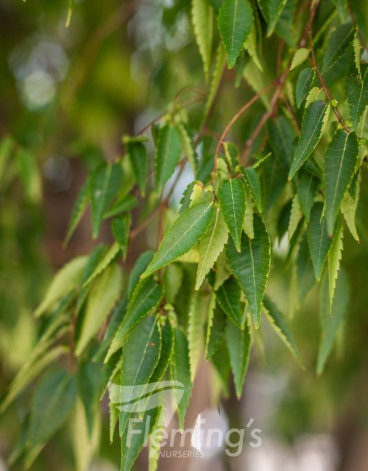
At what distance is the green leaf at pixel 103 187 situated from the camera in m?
0.92

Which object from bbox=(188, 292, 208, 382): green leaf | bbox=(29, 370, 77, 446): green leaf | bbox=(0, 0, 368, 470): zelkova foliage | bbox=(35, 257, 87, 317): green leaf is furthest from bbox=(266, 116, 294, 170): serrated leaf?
bbox=(29, 370, 77, 446): green leaf

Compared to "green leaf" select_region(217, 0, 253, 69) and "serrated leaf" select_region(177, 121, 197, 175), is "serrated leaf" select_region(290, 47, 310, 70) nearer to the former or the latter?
"green leaf" select_region(217, 0, 253, 69)

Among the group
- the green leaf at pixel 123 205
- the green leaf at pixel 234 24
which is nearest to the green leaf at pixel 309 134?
the green leaf at pixel 234 24

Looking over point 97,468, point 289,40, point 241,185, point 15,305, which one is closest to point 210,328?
point 241,185

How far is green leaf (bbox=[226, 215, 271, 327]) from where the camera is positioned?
2.13 feet

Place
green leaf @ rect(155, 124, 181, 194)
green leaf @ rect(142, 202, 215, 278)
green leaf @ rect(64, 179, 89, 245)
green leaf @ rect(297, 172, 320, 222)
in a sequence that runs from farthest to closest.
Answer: green leaf @ rect(64, 179, 89, 245) → green leaf @ rect(155, 124, 181, 194) → green leaf @ rect(297, 172, 320, 222) → green leaf @ rect(142, 202, 215, 278)

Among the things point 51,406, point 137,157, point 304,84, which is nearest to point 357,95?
point 304,84

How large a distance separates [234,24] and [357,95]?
0.54ft

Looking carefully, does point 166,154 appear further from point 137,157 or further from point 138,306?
point 138,306

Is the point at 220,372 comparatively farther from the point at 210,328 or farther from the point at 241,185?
the point at 241,185

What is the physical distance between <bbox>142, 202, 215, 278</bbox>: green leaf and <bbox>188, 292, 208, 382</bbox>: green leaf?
0.16 m

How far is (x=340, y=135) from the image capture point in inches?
26.3

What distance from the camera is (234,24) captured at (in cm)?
73

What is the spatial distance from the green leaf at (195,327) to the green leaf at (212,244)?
132 mm
